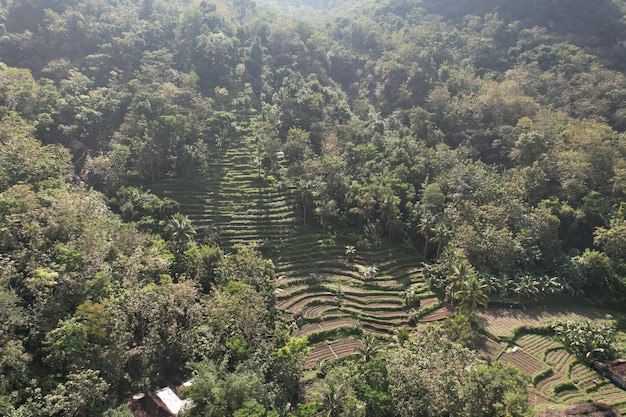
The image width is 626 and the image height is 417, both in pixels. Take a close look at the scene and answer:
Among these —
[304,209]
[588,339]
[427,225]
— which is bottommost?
[588,339]

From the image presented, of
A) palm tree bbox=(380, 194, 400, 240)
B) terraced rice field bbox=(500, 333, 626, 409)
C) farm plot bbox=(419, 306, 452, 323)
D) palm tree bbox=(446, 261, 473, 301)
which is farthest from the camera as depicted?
palm tree bbox=(380, 194, 400, 240)

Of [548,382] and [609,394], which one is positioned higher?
[548,382]

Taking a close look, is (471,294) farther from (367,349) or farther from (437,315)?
(367,349)

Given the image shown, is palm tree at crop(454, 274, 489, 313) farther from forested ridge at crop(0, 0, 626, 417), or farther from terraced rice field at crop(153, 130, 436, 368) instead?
terraced rice field at crop(153, 130, 436, 368)

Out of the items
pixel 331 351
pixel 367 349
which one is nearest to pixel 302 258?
pixel 331 351

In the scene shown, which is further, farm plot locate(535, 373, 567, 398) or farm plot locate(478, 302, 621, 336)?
farm plot locate(478, 302, 621, 336)

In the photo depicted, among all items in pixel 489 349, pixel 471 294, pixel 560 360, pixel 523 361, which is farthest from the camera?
pixel 471 294

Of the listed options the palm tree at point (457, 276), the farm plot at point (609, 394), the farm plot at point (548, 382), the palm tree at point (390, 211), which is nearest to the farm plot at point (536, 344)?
the farm plot at point (548, 382)

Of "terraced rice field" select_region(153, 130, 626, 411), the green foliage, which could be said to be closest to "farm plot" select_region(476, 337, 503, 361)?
"terraced rice field" select_region(153, 130, 626, 411)

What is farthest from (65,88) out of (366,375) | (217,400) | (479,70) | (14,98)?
(479,70)
